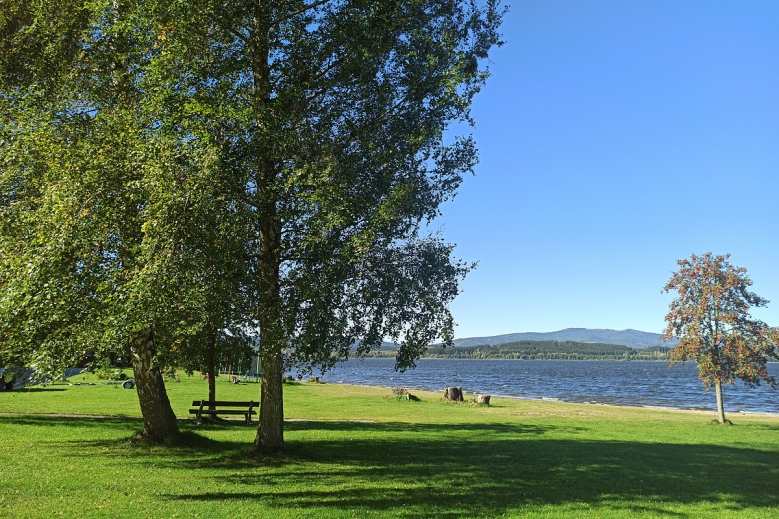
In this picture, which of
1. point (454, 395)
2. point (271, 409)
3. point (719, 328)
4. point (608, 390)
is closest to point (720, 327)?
point (719, 328)

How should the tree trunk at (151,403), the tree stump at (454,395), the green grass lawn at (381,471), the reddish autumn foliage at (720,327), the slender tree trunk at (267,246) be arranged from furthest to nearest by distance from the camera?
the tree stump at (454,395)
the reddish autumn foliage at (720,327)
the tree trunk at (151,403)
the slender tree trunk at (267,246)
the green grass lawn at (381,471)

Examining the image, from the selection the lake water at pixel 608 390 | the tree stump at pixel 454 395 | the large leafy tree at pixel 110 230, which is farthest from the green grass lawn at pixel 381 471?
the tree stump at pixel 454 395

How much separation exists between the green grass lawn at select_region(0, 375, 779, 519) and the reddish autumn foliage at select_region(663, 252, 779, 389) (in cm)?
310

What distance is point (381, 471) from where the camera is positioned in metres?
13.5

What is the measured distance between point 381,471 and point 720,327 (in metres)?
20.5

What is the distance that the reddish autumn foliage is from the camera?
2597 cm

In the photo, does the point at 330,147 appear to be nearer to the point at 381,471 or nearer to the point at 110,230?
the point at 110,230

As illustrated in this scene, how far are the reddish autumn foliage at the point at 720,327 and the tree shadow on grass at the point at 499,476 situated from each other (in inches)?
326

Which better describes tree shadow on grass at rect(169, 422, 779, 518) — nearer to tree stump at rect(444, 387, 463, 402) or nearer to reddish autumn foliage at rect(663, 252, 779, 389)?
reddish autumn foliage at rect(663, 252, 779, 389)

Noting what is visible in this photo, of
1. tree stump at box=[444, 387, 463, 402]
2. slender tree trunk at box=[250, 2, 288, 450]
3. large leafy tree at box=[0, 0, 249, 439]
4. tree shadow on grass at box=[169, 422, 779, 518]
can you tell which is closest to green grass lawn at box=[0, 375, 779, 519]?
tree shadow on grass at box=[169, 422, 779, 518]

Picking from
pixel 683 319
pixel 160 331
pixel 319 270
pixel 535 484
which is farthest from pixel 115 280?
pixel 683 319

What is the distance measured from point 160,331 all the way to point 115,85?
20.4ft

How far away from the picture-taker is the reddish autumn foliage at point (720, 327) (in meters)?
26.0

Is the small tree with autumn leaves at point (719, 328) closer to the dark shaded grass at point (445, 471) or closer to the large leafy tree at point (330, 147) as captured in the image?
the dark shaded grass at point (445, 471)
